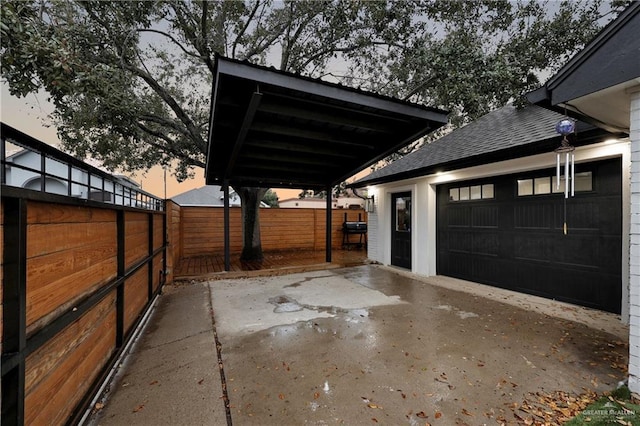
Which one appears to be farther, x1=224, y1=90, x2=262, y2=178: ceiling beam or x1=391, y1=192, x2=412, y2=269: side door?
x1=391, y1=192, x2=412, y2=269: side door

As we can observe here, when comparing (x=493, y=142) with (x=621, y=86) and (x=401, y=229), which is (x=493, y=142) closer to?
(x=401, y=229)

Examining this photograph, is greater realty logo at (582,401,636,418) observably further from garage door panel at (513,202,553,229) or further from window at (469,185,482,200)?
window at (469,185,482,200)

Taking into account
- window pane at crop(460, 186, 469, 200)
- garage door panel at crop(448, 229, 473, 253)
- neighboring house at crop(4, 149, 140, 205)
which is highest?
window pane at crop(460, 186, 469, 200)

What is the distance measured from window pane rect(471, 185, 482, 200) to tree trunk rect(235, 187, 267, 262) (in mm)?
5862

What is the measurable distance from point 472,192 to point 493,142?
1.04m

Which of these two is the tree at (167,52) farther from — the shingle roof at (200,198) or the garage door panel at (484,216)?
the shingle roof at (200,198)

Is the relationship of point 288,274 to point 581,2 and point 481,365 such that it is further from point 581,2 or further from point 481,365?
point 581,2

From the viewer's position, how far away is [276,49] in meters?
7.79

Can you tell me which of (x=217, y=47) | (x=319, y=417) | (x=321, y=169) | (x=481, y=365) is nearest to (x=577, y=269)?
(x=481, y=365)

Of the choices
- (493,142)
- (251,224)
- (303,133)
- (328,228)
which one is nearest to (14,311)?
(303,133)

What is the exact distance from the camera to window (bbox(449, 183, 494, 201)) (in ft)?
17.2

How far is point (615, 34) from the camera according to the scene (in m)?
1.98

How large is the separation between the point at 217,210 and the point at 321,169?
4219 mm

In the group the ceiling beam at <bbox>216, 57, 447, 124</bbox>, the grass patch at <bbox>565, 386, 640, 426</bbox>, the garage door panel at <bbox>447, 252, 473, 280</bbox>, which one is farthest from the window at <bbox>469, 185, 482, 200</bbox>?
the grass patch at <bbox>565, 386, 640, 426</bbox>
